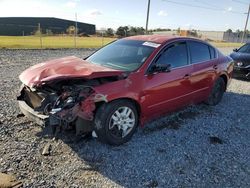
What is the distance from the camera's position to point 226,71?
651 cm

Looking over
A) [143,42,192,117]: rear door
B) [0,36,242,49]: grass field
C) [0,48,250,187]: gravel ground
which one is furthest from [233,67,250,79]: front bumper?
[0,36,242,49]: grass field

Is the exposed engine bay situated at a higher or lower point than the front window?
lower

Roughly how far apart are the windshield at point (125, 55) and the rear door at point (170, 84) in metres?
0.26

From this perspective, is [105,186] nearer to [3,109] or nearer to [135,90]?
[135,90]

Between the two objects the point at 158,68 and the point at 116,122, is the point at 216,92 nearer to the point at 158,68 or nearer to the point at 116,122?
the point at 158,68

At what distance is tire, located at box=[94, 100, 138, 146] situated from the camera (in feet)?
12.3

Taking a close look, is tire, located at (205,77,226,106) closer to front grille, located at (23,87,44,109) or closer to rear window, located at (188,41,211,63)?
rear window, located at (188,41,211,63)

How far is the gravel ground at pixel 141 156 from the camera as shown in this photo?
10.8 feet

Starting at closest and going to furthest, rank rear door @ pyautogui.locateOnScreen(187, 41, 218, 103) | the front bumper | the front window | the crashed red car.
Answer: the crashed red car < the front window < rear door @ pyautogui.locateOnScreen(187, 41, 218, 103) < the front bumper

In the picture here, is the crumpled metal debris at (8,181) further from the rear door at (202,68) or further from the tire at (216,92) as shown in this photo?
the tire at (216,92)

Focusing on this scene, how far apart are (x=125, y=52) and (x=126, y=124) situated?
1.49 m

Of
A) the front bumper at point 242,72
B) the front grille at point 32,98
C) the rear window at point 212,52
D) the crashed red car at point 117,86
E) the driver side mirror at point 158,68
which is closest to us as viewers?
the crashed red car at point 117,86

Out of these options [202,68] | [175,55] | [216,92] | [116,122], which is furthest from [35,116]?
[216,92]

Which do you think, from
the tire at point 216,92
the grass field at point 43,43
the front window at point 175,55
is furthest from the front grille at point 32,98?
the grass field at point 43,43
